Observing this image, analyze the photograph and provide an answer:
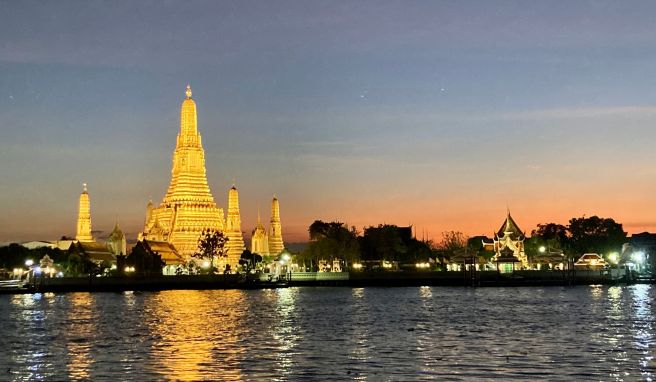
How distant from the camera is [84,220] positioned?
538 feet

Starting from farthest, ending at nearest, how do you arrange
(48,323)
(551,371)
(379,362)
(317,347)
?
(48,323) < (317,347) < (379,362) < (551,371)

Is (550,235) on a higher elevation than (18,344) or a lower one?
higher

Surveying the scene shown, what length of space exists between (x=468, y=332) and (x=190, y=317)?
2260 cm

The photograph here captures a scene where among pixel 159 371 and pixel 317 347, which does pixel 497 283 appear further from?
pixel 159 371

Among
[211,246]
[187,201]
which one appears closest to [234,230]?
[187,201]

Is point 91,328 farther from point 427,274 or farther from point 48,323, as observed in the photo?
point 427,274

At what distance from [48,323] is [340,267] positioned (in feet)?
290

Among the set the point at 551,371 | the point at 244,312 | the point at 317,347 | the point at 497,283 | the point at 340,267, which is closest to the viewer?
Result: the point at 551,371

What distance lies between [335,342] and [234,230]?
120m

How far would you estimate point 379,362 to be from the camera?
36188mm

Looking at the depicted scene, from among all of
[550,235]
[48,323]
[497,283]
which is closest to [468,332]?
[48,323]

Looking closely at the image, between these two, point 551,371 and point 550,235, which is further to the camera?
point 550,235

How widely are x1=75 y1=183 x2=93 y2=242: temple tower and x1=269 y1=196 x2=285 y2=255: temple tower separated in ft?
131

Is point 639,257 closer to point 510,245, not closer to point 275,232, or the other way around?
point 510,245
